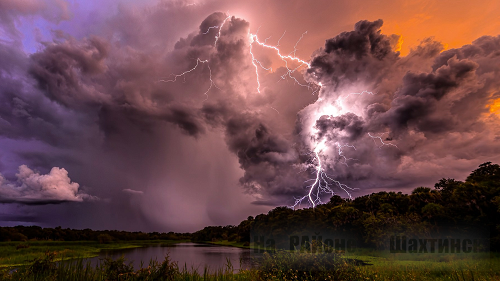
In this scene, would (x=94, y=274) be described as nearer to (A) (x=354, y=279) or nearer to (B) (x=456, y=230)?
(A) (x=354, y=279)

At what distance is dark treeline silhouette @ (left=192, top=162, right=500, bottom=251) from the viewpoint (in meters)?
36.2

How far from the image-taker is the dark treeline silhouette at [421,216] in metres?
36.2

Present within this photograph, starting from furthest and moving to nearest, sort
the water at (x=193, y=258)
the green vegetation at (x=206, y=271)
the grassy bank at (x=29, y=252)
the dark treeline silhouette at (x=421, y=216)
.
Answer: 1. the dark treeline silhouette at (x=421, y=216)
2. the water at (x=193, y=258)
3. the grassy bank at (x=29, y=252)
4. the green vegetation at (x=206, y=271)

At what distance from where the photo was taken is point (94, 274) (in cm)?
842

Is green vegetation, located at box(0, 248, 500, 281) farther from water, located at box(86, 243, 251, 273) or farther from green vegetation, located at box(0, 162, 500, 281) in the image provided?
water, located at box(86, 243, 251, 273)

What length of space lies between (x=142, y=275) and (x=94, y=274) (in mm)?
1750

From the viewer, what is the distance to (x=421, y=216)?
159 ft

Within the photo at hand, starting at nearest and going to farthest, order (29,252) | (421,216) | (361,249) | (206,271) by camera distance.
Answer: (206,271) → (29,252) → (421,216) → (361,249)

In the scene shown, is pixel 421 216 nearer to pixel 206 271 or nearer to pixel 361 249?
pixel 361 249

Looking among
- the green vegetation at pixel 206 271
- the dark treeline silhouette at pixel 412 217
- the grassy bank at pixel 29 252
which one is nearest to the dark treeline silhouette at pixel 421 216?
the dark treeline silhouette at pixel 412 217

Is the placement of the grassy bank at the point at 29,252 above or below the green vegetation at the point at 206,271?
below

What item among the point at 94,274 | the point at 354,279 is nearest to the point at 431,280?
the point at 354,279

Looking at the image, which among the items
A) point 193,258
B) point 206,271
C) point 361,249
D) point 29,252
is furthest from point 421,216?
point 29,252

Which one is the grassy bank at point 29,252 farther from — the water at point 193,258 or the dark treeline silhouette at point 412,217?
the dark treeline silhouette at point 412,217
